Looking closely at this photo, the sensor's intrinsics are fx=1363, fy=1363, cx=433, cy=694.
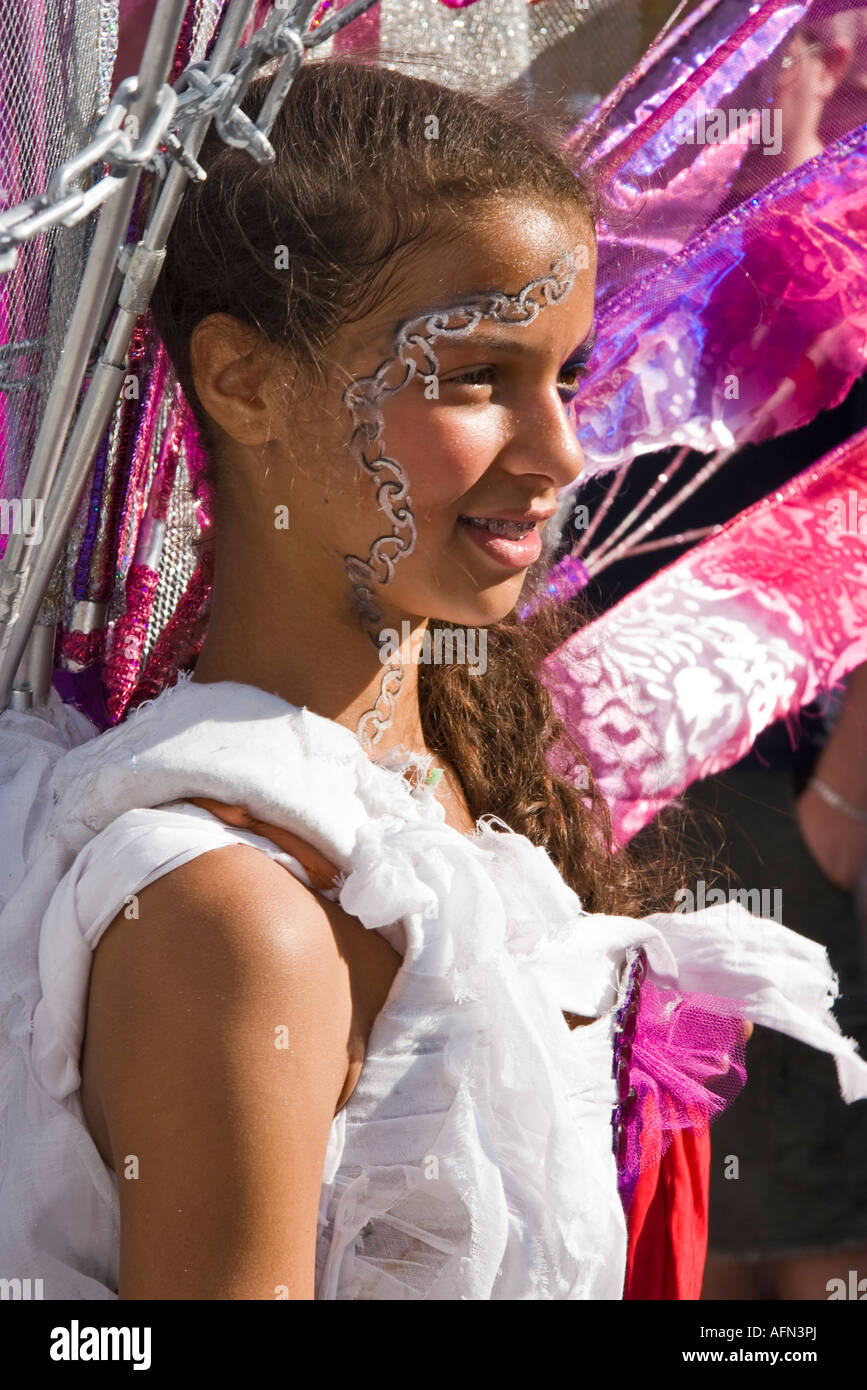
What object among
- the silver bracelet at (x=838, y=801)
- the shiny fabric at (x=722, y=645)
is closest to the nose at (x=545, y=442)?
the shiny fabric at (x=722, y=645)

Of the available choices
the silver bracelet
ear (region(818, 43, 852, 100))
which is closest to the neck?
ear (region(818, 43, 852, 100))

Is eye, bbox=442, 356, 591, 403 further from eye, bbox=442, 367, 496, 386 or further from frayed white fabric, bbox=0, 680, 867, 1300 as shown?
frayed white fabric, bbox=0, 680, 867, 1300

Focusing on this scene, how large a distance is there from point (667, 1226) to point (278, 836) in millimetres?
580

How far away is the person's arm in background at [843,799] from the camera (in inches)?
83.4

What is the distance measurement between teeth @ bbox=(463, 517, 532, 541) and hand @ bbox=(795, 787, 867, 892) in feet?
4.63

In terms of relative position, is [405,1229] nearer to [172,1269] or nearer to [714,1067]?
[172,1269]

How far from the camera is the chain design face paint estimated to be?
1068 millimetres

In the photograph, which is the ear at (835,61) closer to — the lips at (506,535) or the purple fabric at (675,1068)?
the lips at (506,535)

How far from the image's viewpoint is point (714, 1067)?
130 cm

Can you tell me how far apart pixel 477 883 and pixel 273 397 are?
0.43 metres

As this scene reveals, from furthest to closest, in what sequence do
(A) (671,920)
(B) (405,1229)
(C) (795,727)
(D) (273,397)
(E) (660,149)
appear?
(C) (795,727)
(E) (660,149)
(A) (671,920)
(D) (273,397)
(B) (405,1229)

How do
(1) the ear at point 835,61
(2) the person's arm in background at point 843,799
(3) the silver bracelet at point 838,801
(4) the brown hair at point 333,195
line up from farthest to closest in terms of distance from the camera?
(3) the silver bracelet at point 838,801 → (2) the person's arm in background at point 843,799 → (1) the ear at point 835,61 → (4) the brown hair at point 333,195

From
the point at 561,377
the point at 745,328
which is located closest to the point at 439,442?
the point at 561,377
